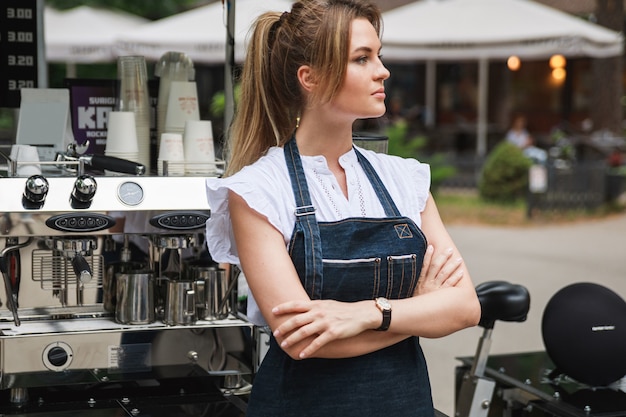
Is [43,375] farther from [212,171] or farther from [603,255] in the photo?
[603,255]

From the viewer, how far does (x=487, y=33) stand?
37.3 ft

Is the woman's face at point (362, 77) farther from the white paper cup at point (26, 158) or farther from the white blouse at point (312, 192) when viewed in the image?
the white paper cup at point (26, 158)

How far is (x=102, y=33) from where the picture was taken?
1316 cm

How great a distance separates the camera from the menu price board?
4227 mm

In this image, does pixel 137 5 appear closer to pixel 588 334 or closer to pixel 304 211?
pixel 588 334

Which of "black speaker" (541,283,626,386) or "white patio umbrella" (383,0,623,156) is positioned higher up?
"white patio umbrella" (383,0,623,156)

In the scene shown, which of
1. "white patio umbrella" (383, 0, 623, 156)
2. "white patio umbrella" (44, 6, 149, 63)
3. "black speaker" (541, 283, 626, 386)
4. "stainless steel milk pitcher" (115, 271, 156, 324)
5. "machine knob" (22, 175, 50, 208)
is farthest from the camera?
"white patio umbrella" (44, 6, 149, 63)

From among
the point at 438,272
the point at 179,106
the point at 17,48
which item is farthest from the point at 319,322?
the point at 17,48

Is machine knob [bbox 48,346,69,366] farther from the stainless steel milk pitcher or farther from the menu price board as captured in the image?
the menu price board

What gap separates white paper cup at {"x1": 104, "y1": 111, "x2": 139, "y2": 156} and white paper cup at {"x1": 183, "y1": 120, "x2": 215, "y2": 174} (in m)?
0.18

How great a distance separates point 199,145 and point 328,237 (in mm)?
1344

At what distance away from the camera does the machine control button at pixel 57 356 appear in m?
2.94

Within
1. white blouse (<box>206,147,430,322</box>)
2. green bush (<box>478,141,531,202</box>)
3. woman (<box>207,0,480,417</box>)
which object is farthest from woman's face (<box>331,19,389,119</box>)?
green bush (<box>478,141,531,202</box>)

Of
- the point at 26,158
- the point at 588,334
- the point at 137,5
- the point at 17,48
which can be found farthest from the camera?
the point at 137,5
